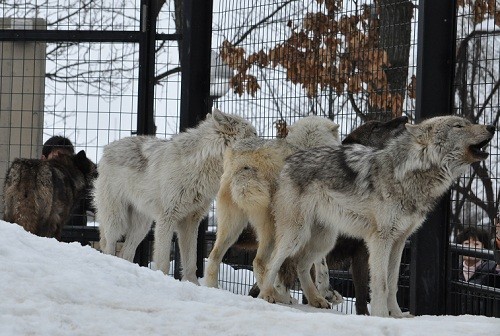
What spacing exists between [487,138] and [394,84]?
5.46 feet

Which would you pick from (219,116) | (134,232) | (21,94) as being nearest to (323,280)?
(219,116)

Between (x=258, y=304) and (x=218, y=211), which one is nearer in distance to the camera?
(x=258, y=304)

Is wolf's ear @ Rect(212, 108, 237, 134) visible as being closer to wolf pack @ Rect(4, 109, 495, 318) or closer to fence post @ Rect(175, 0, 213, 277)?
wolf pack @ Rect(4, 109, 495, 318)

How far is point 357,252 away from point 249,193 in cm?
107

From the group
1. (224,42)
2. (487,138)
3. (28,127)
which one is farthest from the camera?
(28,127)

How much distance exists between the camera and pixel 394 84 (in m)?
8.23

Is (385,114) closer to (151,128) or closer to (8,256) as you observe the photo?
(151,128)

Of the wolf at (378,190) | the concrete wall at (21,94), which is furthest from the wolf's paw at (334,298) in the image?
the concrete wall at (21,94)

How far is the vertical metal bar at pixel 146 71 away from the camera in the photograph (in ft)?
33.4

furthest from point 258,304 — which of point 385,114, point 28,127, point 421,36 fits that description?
point 28,127

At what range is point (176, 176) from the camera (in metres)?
8.67

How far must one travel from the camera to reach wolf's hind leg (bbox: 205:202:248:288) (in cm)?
788

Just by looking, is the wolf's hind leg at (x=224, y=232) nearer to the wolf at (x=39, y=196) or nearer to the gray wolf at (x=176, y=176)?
the gray wolf at (x=176, y=176)

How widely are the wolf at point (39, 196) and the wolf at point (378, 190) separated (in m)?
3.53
